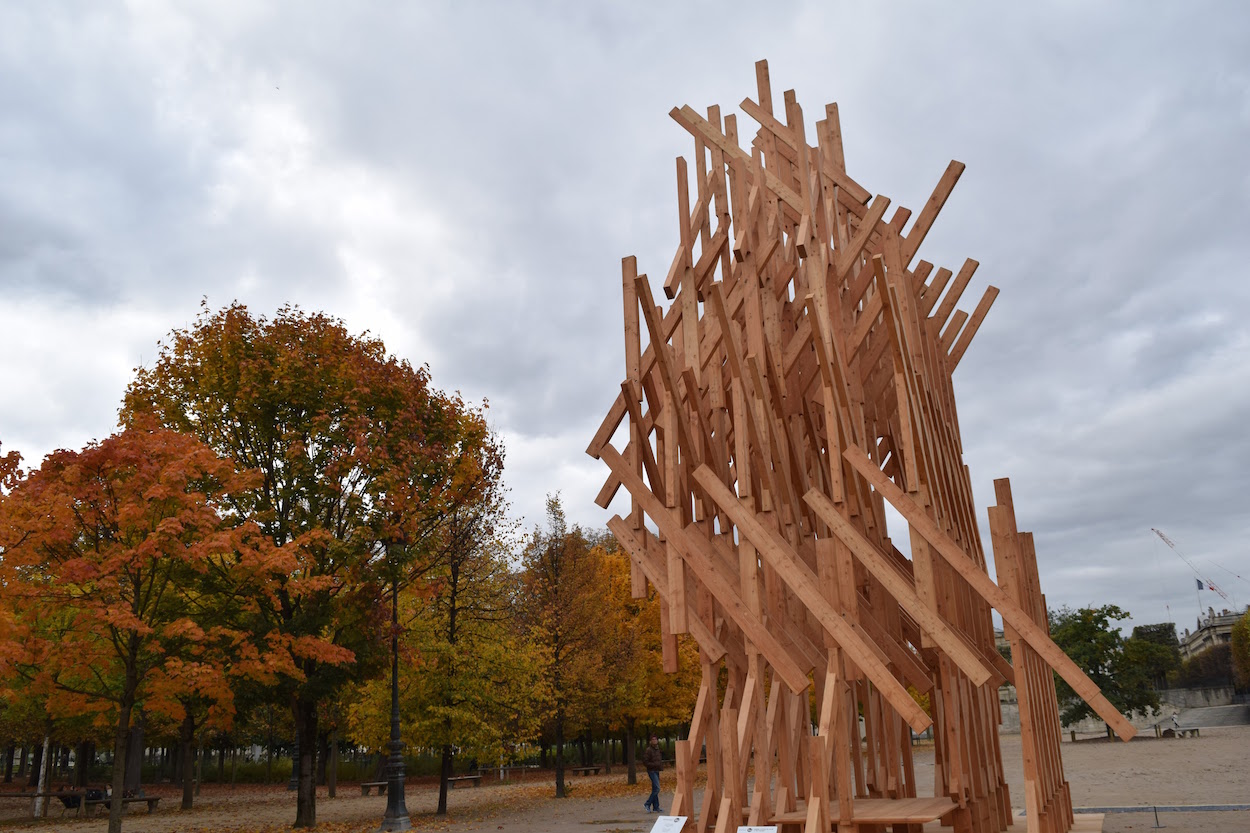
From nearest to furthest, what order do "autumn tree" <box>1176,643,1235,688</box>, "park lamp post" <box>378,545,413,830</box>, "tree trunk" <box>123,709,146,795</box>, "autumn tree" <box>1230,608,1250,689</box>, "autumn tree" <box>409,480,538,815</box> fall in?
"park lamp post" <box>378,545,413,830</box> < "autumn tree" <box>409,480,538,815</box> < "tree trunk" <box>123,709,146,795</box> < "autumn tree" <box>1230,608,1250,689</box> < "autumn tree" <box>1176,643,1235,688</box>

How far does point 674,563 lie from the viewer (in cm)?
991

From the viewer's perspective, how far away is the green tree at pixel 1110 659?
147 ft

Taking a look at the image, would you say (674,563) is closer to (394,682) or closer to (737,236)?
(737,236)

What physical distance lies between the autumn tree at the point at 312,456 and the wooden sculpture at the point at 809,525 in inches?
355

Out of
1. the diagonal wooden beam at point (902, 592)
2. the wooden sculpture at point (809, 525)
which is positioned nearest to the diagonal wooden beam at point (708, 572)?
the wooden sculpture at point (809, 525)

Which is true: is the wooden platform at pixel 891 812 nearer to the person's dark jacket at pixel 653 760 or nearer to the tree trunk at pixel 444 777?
the person's dark jacket at pixel 653 760

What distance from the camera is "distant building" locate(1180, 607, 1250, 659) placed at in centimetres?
11969

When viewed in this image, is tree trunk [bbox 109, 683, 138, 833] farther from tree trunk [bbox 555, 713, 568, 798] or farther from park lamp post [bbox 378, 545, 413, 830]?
tree trunk [bbox 555, 713, 568, 798]

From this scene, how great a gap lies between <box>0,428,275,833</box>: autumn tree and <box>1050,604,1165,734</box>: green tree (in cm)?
4150

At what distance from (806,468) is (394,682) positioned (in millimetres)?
10662

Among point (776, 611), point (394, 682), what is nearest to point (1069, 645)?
point (394, 682)

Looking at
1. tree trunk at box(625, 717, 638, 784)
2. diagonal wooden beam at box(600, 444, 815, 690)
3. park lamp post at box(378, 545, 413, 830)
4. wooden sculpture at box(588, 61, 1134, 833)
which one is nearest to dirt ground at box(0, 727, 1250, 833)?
tree trunk at box(625, 717, 638, 784)

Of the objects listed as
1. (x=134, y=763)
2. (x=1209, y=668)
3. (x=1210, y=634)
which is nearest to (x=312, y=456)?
(x=134, y=763)

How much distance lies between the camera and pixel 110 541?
52.0ft
